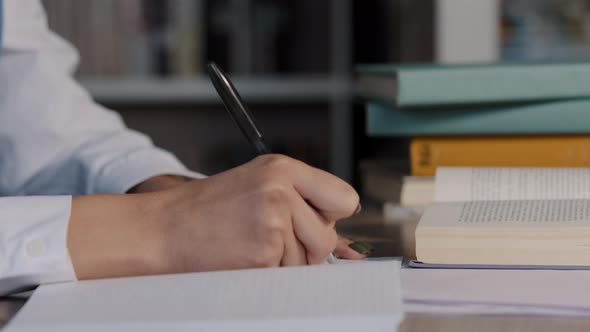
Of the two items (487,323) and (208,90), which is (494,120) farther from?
(208,90)

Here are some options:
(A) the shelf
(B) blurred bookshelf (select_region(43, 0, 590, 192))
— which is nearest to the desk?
(B) blurred bookshelf (select_region(43, 0, 590, 192))

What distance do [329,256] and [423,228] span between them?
0.08 meters

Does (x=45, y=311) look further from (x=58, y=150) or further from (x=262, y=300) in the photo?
(x=58, y=150)

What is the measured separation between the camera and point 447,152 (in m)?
1.08

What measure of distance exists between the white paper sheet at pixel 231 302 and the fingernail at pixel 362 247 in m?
0.12

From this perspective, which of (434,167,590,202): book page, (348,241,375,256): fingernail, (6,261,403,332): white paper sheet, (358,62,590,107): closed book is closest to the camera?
(6,261,403,332): white paper sheet

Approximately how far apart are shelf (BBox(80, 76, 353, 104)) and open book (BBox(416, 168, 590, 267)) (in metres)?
1.90

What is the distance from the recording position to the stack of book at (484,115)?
1.03m

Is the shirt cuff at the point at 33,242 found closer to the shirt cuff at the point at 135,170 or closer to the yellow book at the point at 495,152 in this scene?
the shirt cuff at the point at 135,170

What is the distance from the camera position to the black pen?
83 cm

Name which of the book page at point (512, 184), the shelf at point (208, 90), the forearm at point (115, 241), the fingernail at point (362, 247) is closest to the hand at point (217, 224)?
the forearm at point (115, 241)

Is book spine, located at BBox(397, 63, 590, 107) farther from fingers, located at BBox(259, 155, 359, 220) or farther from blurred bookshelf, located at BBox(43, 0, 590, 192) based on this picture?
Answer: blurred bookshelf, located at BBox(43, 0, 590, 192)

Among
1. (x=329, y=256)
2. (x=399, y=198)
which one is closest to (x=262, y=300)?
(x=329, y=256)

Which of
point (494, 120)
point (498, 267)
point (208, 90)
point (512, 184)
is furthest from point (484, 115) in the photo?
point (208, 90)
